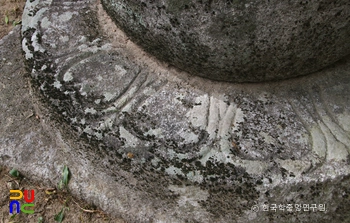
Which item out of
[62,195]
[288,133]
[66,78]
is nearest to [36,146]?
[62,195]

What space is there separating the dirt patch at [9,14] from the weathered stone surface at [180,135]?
726 millimetres

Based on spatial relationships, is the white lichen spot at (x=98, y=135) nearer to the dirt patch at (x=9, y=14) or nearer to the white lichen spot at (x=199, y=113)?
the white lichen spot at (x=199, y=113)

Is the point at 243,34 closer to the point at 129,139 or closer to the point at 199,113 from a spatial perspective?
the point at 199,113

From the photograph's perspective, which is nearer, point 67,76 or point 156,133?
point 156,133

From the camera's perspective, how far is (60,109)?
1400mm

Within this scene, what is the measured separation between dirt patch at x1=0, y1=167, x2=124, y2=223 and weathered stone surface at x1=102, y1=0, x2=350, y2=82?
0.62 meters

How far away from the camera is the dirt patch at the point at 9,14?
7.27 feet

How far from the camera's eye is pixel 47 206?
1.52m

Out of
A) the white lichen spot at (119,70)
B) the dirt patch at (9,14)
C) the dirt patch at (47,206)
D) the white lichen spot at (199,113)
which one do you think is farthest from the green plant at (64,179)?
the dirt patch at (9,14)

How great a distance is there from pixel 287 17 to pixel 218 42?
0.20 m

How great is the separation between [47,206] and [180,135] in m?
0.61

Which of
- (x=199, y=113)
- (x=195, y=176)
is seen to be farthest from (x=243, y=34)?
(x=195, y=176)

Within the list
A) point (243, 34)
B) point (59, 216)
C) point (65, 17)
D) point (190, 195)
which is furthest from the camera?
point (65, 17)

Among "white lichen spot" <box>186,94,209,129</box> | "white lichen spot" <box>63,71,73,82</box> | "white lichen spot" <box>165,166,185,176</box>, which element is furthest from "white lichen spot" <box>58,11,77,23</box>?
"white lichen spot" <box>165,166,185,176</box>
